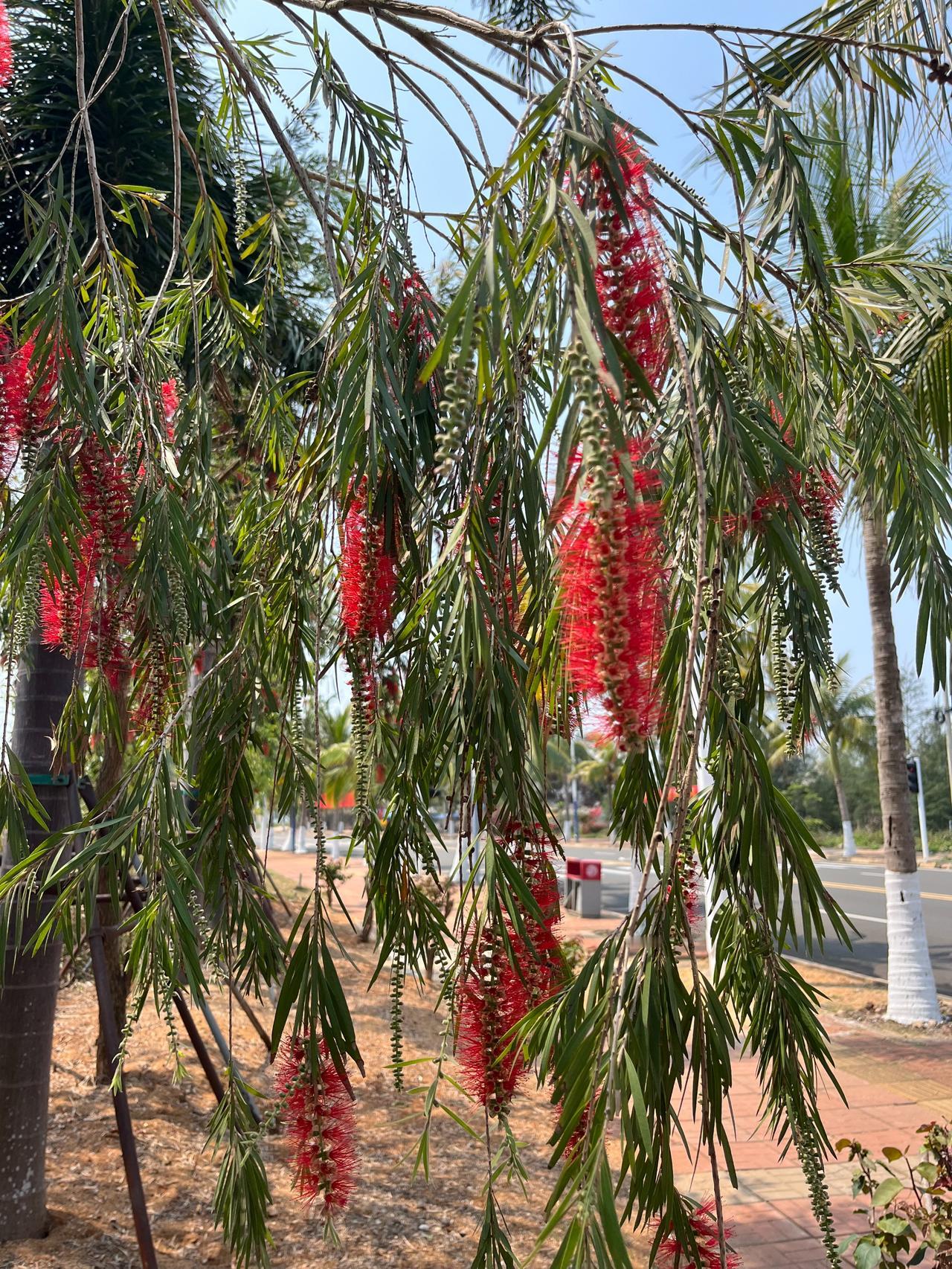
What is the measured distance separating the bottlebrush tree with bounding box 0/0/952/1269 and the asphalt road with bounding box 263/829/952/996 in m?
2.09

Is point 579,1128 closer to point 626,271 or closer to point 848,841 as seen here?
point 626,271

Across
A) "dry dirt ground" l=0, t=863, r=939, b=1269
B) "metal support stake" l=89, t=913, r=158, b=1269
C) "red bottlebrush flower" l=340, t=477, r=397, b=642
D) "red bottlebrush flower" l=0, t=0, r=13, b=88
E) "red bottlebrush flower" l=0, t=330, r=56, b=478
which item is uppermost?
"red bottlebrush flower" l=0, t=0, r=13, b=88

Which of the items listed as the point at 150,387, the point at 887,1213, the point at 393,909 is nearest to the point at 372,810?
the point at 393,909

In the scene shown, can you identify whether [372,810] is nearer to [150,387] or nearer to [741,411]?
[741,411]

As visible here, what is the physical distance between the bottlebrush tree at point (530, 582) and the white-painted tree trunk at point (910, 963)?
5681 millimetres

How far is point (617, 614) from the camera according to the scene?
0.87 m

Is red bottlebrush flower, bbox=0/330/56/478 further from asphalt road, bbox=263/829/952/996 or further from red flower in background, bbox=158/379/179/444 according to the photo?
asphalt road, bbox=263/829/952/996

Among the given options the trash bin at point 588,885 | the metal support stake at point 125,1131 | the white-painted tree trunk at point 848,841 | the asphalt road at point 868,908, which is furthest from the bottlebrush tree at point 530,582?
the white-painted tree trunk at point 848,841

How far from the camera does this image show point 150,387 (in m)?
1.98

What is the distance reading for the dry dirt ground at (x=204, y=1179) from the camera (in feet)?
11.0

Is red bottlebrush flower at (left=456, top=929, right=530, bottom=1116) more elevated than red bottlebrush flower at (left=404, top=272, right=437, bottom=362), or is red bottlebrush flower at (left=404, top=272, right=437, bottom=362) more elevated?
red bottlebrush flower at (left=404, top=272, right=437, bottom=362)

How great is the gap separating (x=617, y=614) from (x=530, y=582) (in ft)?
2.23

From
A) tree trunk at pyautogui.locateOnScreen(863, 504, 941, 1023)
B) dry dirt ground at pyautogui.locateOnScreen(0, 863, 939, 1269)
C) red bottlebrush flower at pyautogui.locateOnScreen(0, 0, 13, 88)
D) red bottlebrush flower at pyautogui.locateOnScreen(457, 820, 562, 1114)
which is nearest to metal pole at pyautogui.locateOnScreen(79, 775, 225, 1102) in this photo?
dry dirt ground at pyautogui.locateOnScreen(0, 863, 939, 1269)

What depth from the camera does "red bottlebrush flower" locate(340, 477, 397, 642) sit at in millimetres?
1494
